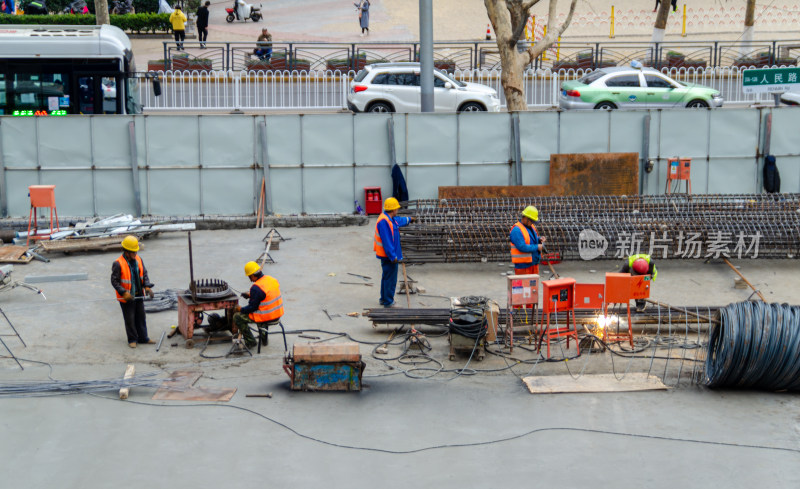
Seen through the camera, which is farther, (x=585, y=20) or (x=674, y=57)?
(x=585, y=20)

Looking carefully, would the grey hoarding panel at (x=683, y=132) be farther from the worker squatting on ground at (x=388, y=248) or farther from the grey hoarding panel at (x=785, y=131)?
the worker squatting on ground at (x=388, y=248)

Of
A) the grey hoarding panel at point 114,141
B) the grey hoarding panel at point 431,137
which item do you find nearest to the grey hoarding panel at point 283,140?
the grey hoarding panel at point 431,137

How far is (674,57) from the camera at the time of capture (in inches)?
1388

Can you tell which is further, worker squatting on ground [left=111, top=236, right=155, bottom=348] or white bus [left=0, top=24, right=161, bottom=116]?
white bus [left=0, top=24, right=161, bottom=116]

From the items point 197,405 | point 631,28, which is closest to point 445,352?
point 197,405

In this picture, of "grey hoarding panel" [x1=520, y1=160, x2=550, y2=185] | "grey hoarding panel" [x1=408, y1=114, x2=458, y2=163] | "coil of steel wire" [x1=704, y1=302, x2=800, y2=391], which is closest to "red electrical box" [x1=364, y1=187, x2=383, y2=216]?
"grey hoarding panel" [x1=408, y1=114, x2=458, y2=163]

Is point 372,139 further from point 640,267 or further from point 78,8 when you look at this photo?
point 78,8

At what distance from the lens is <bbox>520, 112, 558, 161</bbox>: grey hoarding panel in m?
21.4

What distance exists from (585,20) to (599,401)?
43.0 m

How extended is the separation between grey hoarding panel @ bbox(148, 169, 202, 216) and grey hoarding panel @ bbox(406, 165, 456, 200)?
16.2 ft

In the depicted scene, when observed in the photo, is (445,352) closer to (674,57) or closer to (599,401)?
(599,401)

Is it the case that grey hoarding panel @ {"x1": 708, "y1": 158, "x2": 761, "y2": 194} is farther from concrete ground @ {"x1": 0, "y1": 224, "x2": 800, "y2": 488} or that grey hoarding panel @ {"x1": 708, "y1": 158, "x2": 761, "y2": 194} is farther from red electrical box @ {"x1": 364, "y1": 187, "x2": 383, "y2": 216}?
concrete ground @ {"x1": 0, "y1": 224, "x2": 800, "y2": 488}

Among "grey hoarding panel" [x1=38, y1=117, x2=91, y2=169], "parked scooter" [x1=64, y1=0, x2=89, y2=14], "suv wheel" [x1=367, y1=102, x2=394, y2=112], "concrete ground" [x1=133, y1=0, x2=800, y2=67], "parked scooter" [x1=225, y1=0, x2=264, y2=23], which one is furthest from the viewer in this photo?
"parked scooter" [x1=225, y1=0, x2=264, y2=23]

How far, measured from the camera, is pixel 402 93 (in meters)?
26.0
